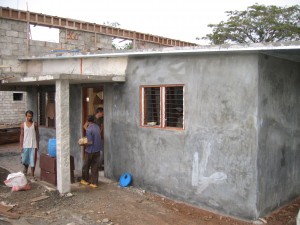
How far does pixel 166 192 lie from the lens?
7.50 meters

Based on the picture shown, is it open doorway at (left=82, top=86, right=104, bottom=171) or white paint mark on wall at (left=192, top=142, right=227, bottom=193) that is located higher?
open doorway at (left=82, top=86, right=104, bottom=171)

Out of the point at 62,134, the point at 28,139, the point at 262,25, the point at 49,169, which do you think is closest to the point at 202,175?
the point at 62,134

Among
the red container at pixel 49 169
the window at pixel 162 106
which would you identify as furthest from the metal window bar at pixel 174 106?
the red container at pixel 49 169

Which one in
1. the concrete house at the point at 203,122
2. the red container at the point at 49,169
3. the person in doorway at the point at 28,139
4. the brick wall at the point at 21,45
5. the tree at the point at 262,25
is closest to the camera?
the concrete house at the point at 203,122

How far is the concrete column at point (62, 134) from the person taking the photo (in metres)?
7.33

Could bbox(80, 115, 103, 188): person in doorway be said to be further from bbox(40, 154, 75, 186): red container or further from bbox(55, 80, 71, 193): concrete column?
bbox(55, 80, 71, 193): concrete column

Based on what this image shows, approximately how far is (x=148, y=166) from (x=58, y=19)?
12.4 metres

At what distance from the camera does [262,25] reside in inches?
1104

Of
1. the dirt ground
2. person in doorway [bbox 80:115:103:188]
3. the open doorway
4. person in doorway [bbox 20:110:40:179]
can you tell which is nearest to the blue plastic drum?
the dirt ground

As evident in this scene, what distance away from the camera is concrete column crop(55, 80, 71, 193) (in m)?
7.33

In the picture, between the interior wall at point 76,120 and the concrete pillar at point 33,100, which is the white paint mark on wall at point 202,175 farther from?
the concrete pillar at point 33,100

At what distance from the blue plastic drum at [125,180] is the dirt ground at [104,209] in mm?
135

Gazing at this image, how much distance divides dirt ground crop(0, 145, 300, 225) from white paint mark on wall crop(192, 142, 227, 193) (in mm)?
566

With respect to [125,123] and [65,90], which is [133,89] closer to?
[125,123]
